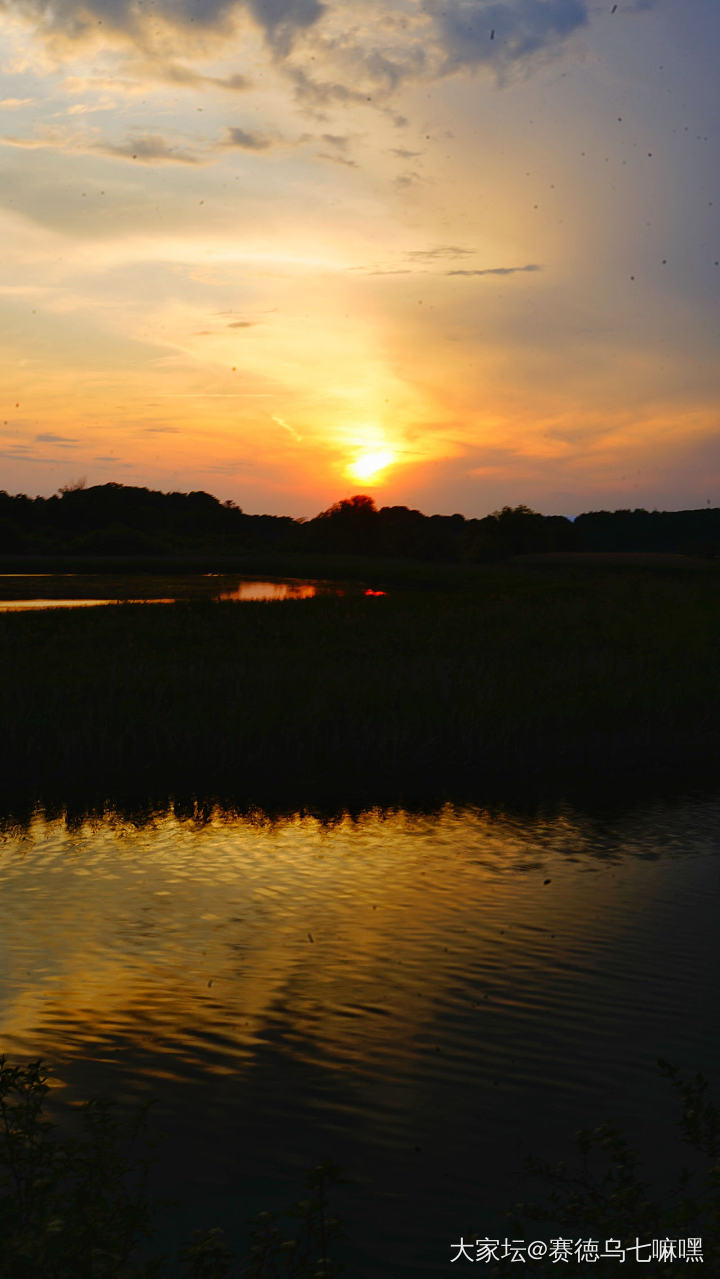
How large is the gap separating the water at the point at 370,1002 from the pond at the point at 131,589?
1452 inches

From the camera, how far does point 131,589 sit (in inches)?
2746

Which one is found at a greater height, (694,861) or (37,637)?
(37,637)

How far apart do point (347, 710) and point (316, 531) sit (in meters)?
158

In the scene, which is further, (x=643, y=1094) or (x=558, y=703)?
(x=558, y=703)

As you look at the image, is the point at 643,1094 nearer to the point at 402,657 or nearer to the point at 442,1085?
the point at 442,1085

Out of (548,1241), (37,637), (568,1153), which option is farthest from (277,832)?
(37,637)

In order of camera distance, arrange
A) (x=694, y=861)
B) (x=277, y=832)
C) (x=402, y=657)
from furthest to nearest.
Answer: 1. (x=402, y=657)
2. (x=277, y=832)
3. (x=694, y=861)

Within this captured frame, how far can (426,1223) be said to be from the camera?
5926mm

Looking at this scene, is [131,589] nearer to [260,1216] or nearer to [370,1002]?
[370,1002]

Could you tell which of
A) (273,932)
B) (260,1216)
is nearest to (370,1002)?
(273,932)

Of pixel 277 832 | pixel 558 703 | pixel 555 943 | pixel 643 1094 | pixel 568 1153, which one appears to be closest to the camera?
pixel 568 1153

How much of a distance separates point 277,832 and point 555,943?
5.95 meters

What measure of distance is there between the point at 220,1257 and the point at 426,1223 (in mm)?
1471

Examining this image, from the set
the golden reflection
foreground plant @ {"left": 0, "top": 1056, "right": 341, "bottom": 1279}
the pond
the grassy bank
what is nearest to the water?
the golden reflection
